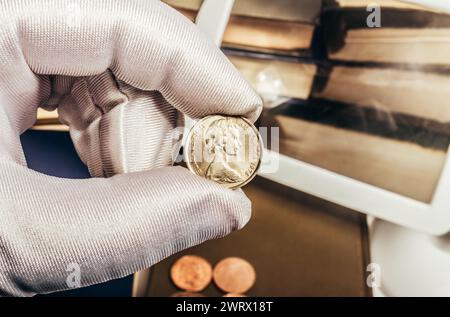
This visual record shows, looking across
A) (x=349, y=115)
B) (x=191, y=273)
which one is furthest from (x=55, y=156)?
(x=349, y=115)

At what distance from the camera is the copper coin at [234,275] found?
0.71 m

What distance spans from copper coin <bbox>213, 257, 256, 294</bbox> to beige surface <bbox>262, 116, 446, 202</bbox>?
22 centimetres

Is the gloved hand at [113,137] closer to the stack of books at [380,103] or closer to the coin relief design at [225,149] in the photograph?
the coin relief design at [225,149]

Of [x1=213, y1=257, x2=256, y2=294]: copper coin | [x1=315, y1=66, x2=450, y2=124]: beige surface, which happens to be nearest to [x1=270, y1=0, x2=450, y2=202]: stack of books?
[x1=315, y1=66, x2=450, y2=124]: beige surface

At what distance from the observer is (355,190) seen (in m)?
0.64

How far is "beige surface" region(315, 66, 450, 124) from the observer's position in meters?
0.58

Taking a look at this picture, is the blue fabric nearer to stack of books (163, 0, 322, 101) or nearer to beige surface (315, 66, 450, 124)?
stack of books (163, 0, 322, 101)

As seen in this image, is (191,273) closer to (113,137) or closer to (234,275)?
(234,275)

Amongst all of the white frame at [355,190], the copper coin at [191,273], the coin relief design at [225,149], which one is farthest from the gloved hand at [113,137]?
the copper coin at [191,273]

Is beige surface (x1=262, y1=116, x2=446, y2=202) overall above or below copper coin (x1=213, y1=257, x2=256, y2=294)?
above

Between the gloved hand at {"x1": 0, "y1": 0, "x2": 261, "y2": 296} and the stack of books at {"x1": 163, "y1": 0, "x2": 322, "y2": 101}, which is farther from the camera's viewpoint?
the stack of books at {"x1": 163, "y1": 0, "x2": 322, "y2": 101}

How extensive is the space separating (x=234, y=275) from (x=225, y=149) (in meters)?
0.39

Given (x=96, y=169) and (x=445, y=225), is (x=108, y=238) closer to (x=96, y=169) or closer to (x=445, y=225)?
(x=96, y=169)

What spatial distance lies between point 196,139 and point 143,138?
48mm
